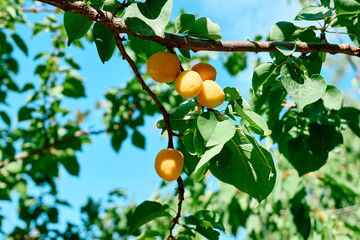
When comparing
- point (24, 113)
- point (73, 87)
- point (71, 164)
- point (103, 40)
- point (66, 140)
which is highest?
point (24, 113)

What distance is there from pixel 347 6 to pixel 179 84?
1.86 ft

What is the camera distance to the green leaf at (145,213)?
1070mm

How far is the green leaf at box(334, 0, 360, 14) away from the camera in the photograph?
930 mm

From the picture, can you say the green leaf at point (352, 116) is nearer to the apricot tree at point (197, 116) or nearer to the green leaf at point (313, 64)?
the apricot tree at point (197, 116)

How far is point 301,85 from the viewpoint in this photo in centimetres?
93

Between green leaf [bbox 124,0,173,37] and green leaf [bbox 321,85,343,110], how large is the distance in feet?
2.57

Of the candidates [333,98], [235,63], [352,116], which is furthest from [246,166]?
[235,63]

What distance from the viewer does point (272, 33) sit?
3.55 ft

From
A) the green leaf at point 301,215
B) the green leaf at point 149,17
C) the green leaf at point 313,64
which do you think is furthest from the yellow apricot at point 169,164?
the green leaf at point 301,215

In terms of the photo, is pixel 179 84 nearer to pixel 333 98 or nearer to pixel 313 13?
pixel 313 13

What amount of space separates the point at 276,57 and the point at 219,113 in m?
0.37

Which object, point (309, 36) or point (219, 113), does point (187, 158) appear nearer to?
point (219, 113)

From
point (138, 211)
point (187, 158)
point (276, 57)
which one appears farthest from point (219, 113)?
point (138, 211)

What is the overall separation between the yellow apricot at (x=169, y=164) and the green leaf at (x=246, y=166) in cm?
10
